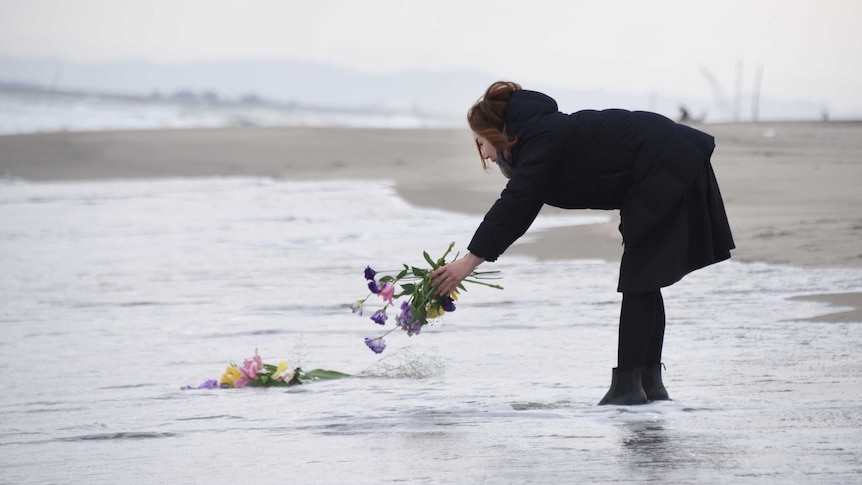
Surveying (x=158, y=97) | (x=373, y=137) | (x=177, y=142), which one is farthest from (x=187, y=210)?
(x=158, y=97)

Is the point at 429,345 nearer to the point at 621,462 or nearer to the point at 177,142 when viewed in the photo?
the point at 621,462

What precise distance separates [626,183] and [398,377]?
4.57 feet

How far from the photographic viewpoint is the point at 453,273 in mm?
3994

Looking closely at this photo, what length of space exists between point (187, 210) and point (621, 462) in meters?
10.6

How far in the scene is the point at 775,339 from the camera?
5.31 metres

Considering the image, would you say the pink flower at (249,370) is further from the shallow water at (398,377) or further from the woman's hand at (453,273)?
the woman's hand at (453,273)

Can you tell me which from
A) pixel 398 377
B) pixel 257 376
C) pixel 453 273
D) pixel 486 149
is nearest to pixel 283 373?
pixel 257 376

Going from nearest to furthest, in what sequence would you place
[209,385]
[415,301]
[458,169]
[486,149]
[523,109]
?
[523,109]
[486,149]
[415,301]
[209,385]
[458,169]

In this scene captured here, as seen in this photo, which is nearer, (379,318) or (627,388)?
(627,388)

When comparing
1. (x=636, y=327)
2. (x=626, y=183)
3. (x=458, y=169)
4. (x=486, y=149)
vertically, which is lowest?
(x=636, y=327)

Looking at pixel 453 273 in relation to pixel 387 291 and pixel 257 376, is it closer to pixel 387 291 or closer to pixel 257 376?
pixel 387 291

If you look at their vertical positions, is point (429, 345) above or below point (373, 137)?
below

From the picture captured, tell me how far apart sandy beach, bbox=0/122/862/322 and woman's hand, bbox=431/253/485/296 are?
8.48 feet

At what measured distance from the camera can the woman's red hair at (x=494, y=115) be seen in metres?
3.96
